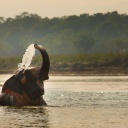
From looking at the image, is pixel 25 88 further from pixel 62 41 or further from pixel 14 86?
pixel 62 41

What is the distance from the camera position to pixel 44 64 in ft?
91.0

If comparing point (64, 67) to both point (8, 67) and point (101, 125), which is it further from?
point (101, 125)

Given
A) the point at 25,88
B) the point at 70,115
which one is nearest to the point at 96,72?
the point at 25,88

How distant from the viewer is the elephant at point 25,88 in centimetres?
2825

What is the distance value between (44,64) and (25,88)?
1.36m

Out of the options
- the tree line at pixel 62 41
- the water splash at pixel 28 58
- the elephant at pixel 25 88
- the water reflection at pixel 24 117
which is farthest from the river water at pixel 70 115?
the tree line at pixel 62 41

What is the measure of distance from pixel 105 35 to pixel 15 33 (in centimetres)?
2286

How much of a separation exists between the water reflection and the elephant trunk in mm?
1204

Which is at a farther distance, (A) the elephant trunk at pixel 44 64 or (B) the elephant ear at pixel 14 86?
(B) the elephant ear at pixel 14 86

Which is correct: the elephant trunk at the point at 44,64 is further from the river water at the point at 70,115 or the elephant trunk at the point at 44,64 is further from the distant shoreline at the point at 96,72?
the distant shoreline at the point at 96,72

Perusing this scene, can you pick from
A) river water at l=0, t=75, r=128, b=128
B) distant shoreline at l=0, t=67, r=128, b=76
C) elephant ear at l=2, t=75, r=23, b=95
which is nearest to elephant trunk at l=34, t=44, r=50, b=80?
elephant ear at l=2, t=75, r=23, b=95

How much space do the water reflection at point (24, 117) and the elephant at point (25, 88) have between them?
593 mm

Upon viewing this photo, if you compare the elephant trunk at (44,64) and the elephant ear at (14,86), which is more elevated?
the elephant trunk at (44,64)

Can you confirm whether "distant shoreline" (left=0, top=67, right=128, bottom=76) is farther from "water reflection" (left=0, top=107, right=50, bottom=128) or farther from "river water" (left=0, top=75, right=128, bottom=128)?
"water reflection" (left=0, top=107, right=50, bottom=128)
